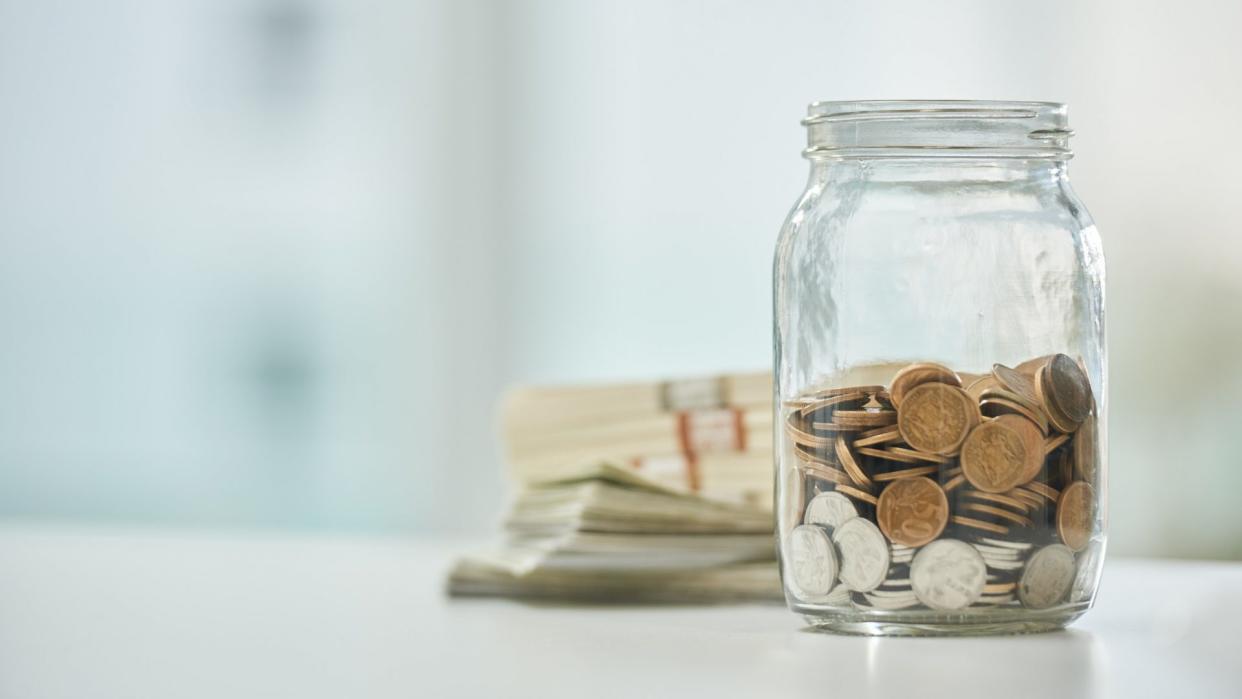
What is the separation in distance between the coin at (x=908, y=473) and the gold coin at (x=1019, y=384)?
0.05m

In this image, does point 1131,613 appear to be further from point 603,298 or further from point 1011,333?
point 603,298

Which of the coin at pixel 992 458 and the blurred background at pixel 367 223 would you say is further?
the blurred background at pixel 367 223

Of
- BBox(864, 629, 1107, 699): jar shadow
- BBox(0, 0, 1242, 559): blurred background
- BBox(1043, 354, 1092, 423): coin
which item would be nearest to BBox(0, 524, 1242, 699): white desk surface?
BBox(864, 629, 1107, 699): jar shadow

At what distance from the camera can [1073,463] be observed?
0.63 m

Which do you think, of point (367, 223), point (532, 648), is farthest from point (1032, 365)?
point (367, 223)

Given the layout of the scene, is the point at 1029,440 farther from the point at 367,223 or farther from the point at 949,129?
the point at 367,223

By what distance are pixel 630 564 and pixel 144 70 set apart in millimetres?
1787

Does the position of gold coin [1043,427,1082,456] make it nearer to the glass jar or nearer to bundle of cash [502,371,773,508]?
the glass jar

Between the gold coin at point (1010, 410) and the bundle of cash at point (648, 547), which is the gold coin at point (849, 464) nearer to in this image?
the gold coin at point (1010, 410)

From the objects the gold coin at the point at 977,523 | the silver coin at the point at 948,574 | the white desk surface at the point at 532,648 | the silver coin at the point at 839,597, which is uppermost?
the gold coin at the point at 977,523

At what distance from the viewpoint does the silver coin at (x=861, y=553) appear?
2.01 ft

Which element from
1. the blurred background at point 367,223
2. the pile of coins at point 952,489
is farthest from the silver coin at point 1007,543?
the blurred background at point 367,223

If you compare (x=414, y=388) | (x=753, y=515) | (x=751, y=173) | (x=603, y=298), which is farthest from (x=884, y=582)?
(x=414, y=388)

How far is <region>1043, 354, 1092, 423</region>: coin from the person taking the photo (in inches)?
24.8
